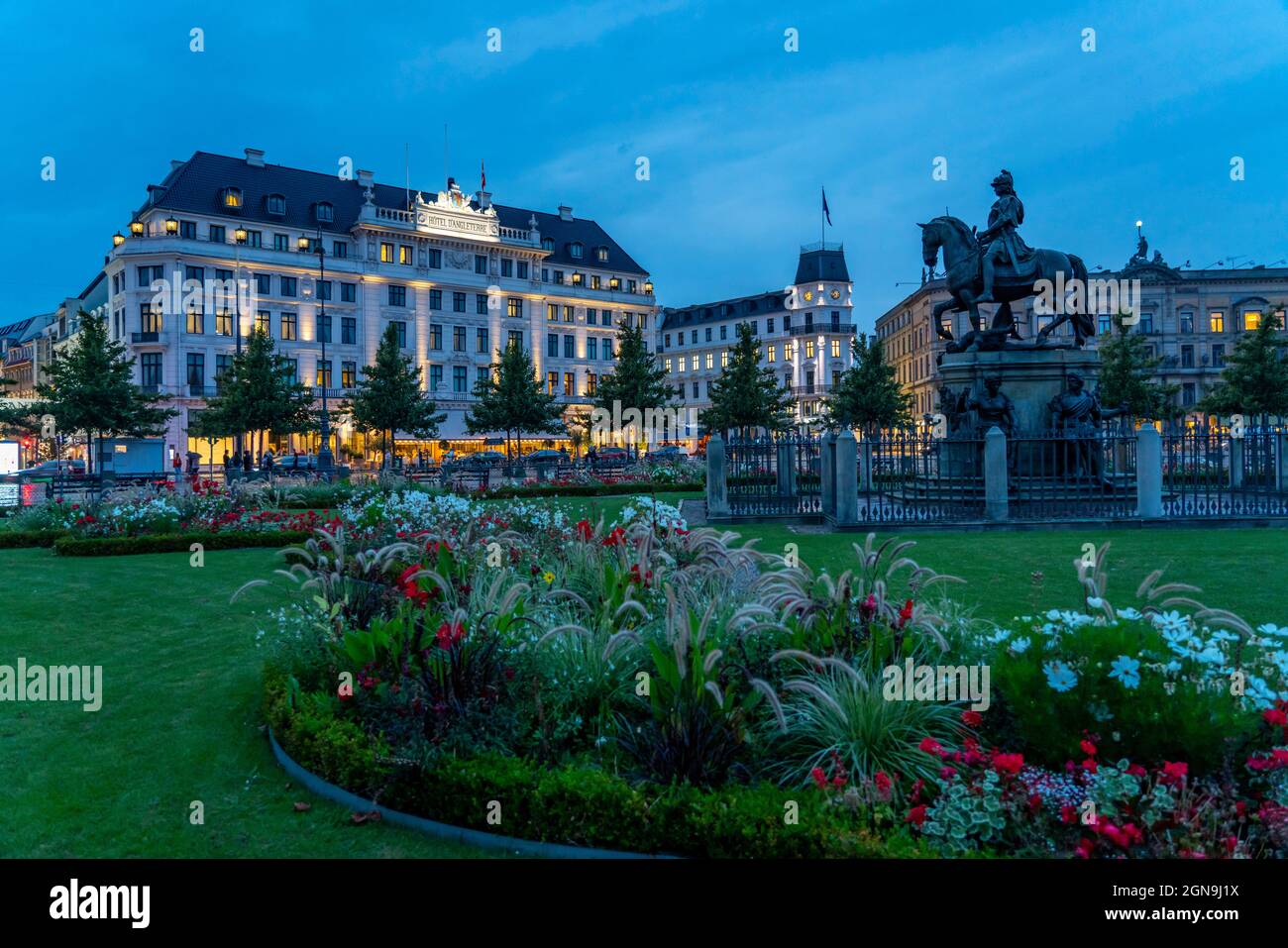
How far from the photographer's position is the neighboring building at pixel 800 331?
306 feet

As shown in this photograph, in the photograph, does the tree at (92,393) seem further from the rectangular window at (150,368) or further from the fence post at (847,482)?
the fence post at (847,482)

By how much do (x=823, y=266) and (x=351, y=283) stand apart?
2047 inches

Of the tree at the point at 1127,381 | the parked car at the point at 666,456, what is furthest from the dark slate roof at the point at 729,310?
the tree at the point at 1127,381

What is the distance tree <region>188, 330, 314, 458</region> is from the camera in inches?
1815

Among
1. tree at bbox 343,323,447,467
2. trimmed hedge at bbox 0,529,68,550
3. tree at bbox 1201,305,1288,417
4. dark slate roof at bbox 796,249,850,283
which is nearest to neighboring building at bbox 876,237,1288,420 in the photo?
dark slate roof at bbox 796,249,850,283

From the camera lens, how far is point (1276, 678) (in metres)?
4.80

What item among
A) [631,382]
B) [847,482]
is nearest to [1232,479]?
[847,482]

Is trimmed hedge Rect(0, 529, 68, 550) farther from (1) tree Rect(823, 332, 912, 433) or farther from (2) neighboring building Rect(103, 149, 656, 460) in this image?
(1) tree Rect(823, 332, 912, 433)

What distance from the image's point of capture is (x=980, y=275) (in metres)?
18.9

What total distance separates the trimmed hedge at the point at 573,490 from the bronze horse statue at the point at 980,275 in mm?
12367

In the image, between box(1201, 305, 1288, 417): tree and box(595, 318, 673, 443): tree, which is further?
box(595, 318, 673, 443): tree

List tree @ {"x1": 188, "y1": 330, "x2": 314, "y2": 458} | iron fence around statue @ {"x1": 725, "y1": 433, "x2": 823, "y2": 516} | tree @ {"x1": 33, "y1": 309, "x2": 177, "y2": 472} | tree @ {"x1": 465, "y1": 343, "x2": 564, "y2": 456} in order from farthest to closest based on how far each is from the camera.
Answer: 1. tree @ {"x1": 465, "y1": 343, "x2": 564, "y2": 456}
2. tree @ {"x1": 188, "y1": 330, "x2": 314, "y2": 458}
3. tree @ {"x1": 33, "y1": 309, "x2": 177, "y2": 472}
4. iron fence around statue @ {"x1": 725, "y1": 433, "x2": 823, "y2": 516}

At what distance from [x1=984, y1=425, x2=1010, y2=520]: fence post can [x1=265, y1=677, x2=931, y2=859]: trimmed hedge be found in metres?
14.6
